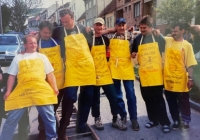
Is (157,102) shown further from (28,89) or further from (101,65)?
(28,89)

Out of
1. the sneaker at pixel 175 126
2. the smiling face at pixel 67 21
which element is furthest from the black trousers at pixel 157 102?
the smiling face at pixel 67 21

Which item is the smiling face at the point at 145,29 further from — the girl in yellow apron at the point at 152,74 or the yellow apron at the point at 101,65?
the yellow apron at the point at 101,65

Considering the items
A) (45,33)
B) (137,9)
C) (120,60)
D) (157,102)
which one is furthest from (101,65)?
(137,9)

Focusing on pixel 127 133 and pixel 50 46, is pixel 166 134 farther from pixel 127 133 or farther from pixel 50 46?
pixel 50 46

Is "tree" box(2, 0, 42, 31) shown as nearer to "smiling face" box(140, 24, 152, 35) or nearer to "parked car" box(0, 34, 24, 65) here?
"parked car" box(0, 34, 24, 65)

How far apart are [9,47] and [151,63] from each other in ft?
36.4

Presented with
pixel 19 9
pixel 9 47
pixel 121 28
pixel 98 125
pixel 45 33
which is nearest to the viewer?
pixel 45 33

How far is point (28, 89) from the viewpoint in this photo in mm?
3076

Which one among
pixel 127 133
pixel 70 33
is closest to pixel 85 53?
pixel 70 33

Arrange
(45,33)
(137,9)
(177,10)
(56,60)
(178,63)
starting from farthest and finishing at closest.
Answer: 1. (137,9)
2. (177,10)
3. (178,63)
4. (56,60)
5. (45,33)

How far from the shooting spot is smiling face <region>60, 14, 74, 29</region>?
11.6 feet

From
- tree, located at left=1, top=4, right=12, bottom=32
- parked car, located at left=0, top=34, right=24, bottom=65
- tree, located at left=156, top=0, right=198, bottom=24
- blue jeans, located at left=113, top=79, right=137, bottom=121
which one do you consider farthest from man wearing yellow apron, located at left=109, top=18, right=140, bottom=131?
tree, located at left=1, top=4, right=12, bottom=32

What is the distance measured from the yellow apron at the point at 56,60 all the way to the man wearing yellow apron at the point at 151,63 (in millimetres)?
1185

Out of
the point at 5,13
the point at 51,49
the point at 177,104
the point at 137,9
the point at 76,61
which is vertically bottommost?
the point at 177,104
